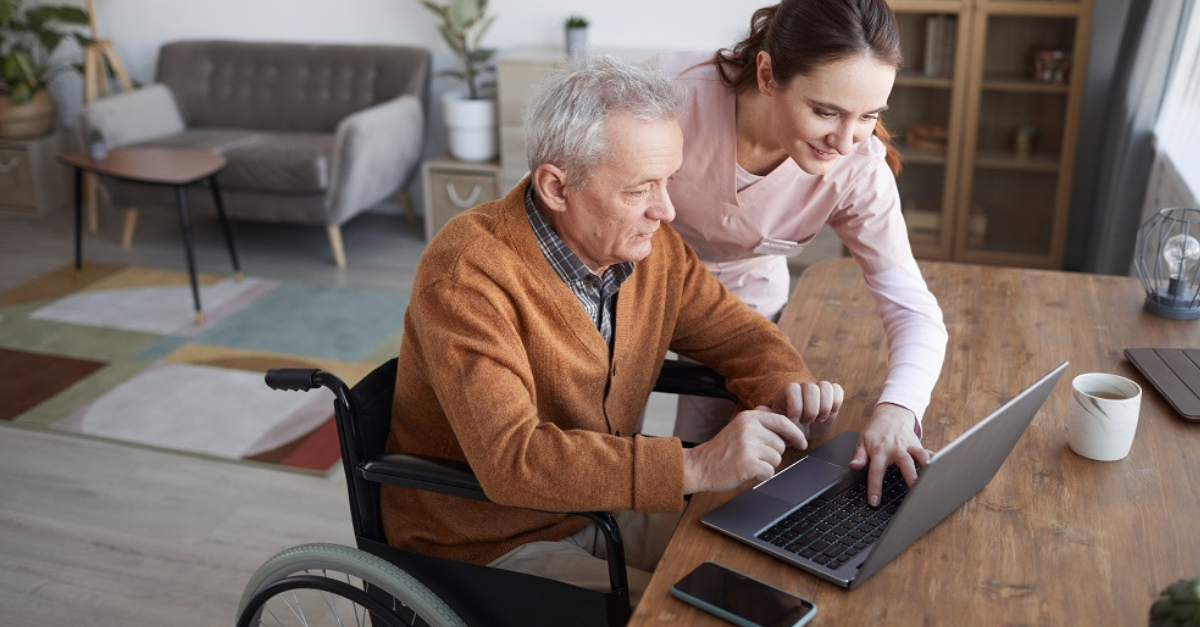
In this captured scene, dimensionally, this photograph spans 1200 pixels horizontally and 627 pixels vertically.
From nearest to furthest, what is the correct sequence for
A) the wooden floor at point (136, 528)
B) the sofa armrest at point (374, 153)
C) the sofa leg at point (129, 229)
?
the wooden floor at point (136, 528)
the sofa armrest at point (374, 153)
the sofa leg at point (129, 229)

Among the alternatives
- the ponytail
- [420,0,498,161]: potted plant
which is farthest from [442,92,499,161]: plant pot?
the ponytail

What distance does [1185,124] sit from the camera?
3.08m

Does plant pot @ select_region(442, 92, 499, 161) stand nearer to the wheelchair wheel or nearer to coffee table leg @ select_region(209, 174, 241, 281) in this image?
coffee table leg @ select_region(209, 174, 241, 281)

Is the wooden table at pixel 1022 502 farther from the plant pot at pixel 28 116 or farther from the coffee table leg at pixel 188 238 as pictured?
the plant pot at pixel 28 116

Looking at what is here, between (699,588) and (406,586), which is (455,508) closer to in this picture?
(406,586)

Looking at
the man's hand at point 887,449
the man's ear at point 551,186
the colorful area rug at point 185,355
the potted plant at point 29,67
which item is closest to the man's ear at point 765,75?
the man's ear at point 551,186

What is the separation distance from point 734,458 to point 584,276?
36cm

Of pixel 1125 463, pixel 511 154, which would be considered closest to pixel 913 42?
pixel 511 154

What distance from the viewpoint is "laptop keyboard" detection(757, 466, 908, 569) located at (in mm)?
1191

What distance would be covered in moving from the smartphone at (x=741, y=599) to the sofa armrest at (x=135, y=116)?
4.19m

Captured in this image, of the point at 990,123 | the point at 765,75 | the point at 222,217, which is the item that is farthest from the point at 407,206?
the point at 765,75

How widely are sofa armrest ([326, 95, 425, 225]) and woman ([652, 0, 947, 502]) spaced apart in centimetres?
275

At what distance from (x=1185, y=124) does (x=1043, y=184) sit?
45.9 inches

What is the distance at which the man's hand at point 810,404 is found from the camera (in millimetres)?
1464
